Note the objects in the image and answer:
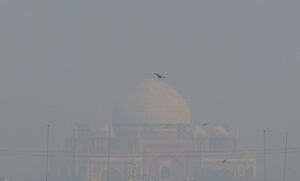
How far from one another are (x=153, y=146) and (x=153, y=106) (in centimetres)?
621

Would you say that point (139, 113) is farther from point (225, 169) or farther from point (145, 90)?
point (225, 169)

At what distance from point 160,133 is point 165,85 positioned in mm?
8396

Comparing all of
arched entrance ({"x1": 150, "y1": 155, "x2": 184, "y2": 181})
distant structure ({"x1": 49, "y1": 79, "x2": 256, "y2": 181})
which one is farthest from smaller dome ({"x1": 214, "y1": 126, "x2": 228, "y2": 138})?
arched entrance ({"x1": 150, "y1": 155, "x2": 184, "y2": 181})

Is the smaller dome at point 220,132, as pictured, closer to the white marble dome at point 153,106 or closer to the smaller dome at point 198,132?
the smaller dome at point 198,132

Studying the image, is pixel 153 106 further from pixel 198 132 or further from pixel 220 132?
pixel 220 132

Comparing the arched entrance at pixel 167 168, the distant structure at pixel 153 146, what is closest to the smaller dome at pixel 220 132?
the distant structure at pixel 153 146

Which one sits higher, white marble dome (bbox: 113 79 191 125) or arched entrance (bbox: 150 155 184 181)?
white marble dome (bbox: 113 79 191 125)

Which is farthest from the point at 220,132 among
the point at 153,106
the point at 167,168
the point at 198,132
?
the point at 167,168

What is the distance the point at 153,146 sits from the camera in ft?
576

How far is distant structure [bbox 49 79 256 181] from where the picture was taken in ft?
560

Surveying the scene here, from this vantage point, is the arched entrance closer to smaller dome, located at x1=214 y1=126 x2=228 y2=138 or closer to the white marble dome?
the white marble dome

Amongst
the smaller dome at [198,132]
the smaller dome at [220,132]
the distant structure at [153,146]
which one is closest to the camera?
the distant structure at [153,146]

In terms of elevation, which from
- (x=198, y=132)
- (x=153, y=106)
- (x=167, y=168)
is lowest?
(x=167, y=168)

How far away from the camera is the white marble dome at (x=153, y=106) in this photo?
577ft
